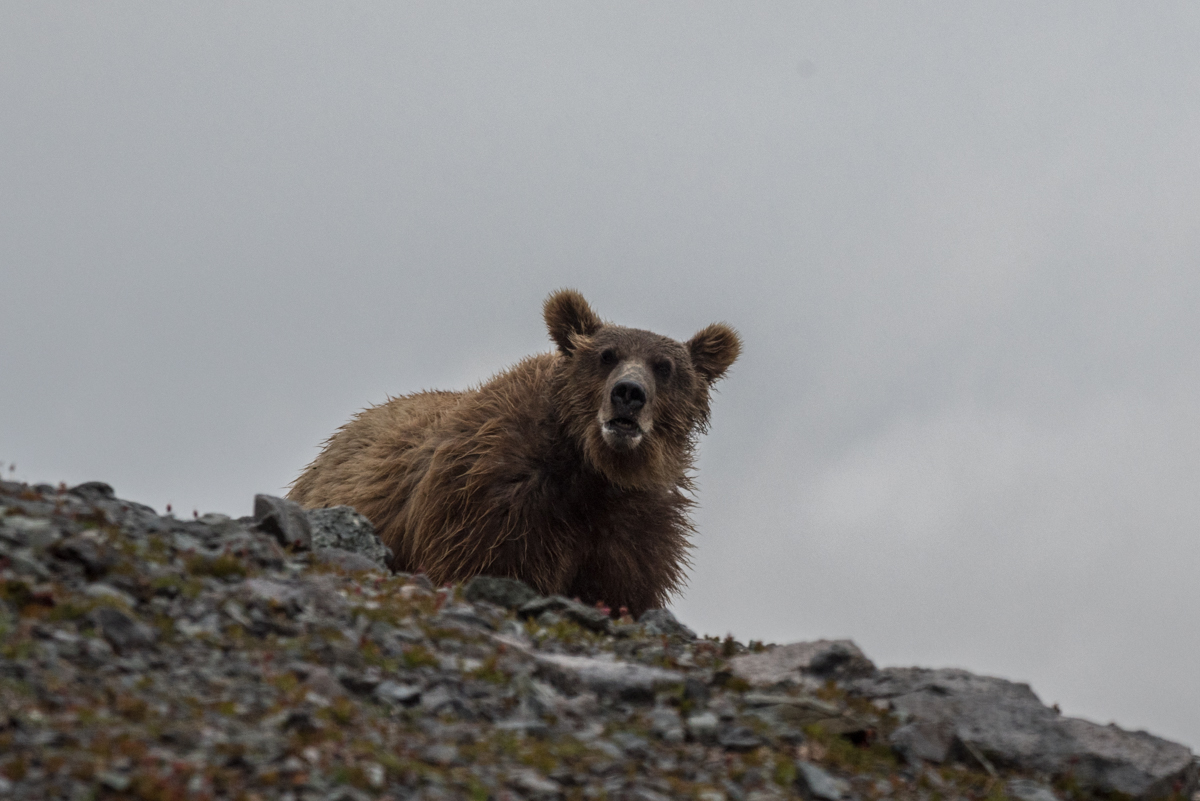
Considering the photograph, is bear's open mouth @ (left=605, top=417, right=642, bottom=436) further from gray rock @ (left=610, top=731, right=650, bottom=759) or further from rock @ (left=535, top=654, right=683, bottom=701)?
gray rock @ (left=610, top=731, right=650, bottom=759)

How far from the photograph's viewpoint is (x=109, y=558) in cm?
786

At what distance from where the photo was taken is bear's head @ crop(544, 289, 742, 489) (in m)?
11.8

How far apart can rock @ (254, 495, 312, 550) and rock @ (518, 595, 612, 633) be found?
7.01ft

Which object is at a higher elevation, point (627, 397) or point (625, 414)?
point (627, 397)

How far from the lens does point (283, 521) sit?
10.3 m

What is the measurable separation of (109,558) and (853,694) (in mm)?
5508

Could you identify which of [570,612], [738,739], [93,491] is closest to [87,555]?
[93,491]

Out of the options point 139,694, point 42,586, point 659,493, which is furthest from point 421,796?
point 659,493

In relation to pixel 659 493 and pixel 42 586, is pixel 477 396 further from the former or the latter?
pixel 42 586

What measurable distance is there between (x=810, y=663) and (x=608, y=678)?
1998 millimetres

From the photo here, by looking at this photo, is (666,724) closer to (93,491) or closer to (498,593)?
(498,593)

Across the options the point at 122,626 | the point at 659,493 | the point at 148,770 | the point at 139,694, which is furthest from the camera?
the point at 659,493

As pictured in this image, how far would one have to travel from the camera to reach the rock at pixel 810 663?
29.2 feet

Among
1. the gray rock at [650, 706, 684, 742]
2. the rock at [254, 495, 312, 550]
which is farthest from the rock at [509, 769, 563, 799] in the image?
the rock at [254, 495, 312, 550]
